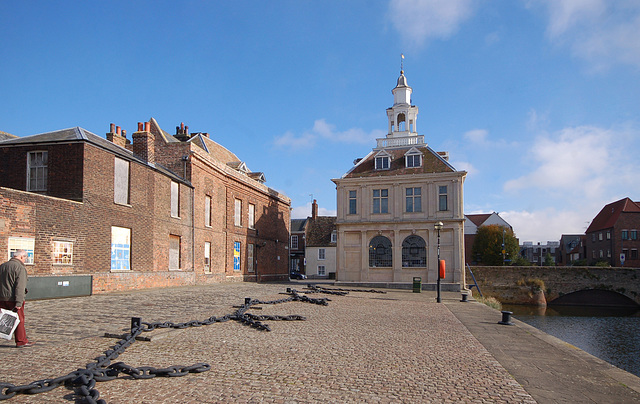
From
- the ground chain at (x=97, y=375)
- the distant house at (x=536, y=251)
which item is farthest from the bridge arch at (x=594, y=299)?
the distant house at (x=536, y=251)

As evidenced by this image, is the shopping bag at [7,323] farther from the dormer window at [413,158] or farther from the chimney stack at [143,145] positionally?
the dormer window at [413,158]

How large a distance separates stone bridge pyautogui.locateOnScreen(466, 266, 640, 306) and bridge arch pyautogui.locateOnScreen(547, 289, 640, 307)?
0.10 metres

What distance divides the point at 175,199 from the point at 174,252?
2.93 meters

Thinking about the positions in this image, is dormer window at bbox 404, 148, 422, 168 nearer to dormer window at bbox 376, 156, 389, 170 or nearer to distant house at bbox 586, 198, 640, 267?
dormer window at bbox 376, 156, 389, 170

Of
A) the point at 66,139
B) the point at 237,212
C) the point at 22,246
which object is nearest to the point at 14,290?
the point at 22,246

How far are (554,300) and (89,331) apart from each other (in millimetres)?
44606

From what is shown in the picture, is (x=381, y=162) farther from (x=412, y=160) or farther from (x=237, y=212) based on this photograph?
(x=237, y=212)

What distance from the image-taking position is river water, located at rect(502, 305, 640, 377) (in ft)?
63.6

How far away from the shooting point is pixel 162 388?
19.4ft

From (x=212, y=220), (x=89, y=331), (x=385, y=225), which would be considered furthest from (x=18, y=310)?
(x=385, y=225)

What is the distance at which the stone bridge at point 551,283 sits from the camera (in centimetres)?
4272

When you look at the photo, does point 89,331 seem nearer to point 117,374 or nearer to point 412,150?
point 117,374

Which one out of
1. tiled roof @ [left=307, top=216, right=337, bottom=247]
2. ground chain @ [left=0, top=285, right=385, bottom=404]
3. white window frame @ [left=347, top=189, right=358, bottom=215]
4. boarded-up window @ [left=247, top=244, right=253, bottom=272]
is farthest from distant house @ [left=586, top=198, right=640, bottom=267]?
ground chain @ [left=0, top=285, right=385, bottom=404]

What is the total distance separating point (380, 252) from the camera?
35219 millimetres
